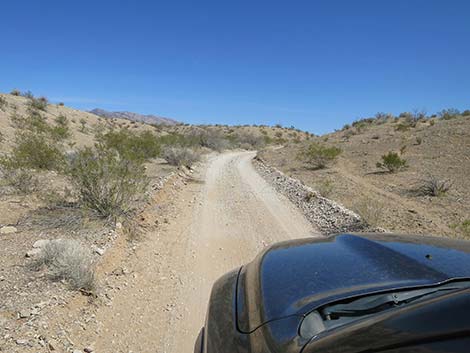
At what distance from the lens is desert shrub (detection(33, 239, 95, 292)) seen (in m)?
4.80

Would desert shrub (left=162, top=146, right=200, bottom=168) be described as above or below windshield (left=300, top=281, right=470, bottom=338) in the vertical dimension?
above

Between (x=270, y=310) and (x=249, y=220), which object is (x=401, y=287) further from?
(x=249, y=220)

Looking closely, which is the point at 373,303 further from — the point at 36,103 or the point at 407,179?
the point at 36,103

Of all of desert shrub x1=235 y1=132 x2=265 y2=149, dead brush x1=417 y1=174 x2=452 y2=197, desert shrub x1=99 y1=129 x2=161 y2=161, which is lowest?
dead brush x1=417 y1=174 x2=452 y2=197

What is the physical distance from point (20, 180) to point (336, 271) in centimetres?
1016

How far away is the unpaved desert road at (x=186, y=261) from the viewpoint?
4199 mm

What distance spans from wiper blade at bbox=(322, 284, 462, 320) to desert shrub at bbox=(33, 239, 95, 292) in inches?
158

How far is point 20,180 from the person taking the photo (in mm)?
9789

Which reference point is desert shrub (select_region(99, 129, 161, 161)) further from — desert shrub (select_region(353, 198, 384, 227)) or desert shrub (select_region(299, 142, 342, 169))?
desert shrub (select_region(353, 198, 384, 227))

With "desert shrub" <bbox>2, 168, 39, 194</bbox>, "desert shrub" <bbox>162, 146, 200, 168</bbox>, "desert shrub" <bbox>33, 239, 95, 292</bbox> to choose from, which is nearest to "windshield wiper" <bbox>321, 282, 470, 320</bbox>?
"desert shrub" <bbox>33, 239, 95, 292</bbox>

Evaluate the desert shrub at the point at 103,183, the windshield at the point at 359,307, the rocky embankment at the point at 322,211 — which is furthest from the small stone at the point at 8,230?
the windshield at the point at 359,307

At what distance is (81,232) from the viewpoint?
6.74 m

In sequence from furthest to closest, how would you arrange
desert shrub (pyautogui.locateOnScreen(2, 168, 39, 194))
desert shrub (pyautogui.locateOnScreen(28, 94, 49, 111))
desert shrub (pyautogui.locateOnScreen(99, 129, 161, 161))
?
1. desert shrub (pyautogui.locateOnScreen(28, 94, 49, 111))
2. desert shrub (pyautogui.locateOnScreen(99, 129, 161, 161))
3. desert shrub (pyautogui.locateOnScreen(2, 168, 39, 194))

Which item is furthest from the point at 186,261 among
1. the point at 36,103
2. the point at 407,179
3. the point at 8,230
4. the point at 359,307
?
the point at 36,103
